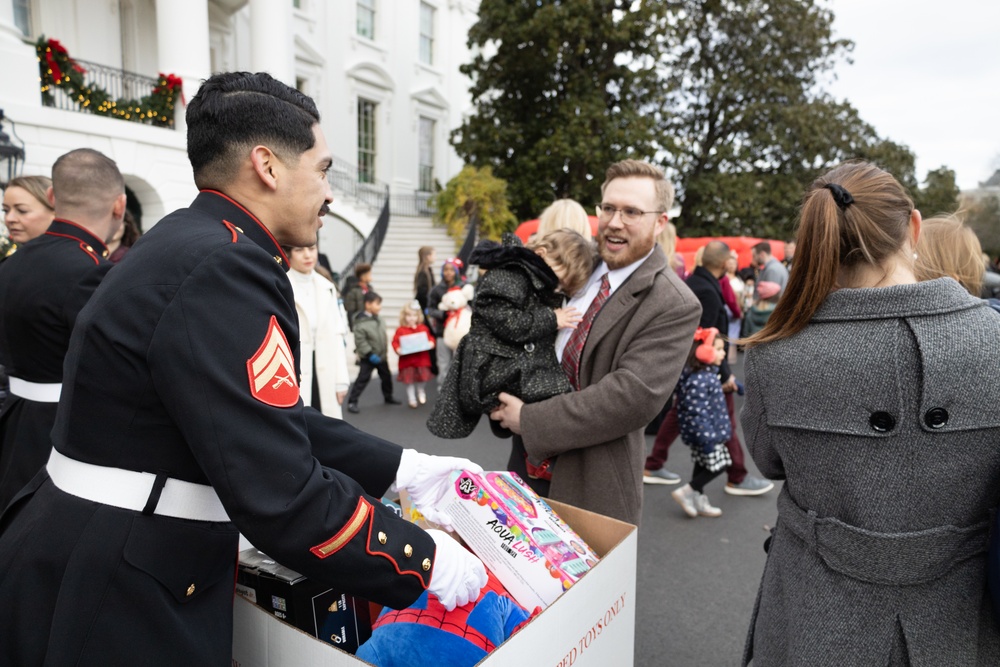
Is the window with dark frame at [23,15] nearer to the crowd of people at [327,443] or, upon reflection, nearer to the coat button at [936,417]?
the crowd of people at [327,443]

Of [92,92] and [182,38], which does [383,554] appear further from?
[182,38]

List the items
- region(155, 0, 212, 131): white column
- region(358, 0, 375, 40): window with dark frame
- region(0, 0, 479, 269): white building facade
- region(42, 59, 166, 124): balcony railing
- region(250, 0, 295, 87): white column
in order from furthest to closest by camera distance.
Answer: region(358, 0, 375, 40): window with dark frame
region(250, 0, 295, 87): white column
region(155, 0, 212, 131): white column
region(42, 59, 166, 124): balcony railing
region(0, 0, 479, 269): white building facade

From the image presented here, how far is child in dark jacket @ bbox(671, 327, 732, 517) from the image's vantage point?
4734mm

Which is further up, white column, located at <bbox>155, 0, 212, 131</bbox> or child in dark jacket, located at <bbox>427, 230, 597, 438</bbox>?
white column, located at <bbox>155, 0, 212, 131</bbox>

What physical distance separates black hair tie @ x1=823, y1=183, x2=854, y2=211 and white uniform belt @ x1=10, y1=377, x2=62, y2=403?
2573 mm

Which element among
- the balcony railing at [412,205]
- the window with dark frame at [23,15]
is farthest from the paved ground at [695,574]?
the balcony railing at [412,205]

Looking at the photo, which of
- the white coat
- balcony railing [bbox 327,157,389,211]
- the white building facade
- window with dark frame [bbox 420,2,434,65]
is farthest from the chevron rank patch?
window with dark frame [bbox 420,2,434,65]

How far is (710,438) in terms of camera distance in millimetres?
4703

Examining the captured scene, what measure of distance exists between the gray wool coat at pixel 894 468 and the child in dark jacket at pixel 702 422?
10.5 ft

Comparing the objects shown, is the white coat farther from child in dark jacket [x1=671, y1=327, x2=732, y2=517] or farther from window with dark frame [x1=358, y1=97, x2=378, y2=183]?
window with dark frame [x1=358, y1=97, x2=378, y2=183]

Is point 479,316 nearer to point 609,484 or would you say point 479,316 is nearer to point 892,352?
point 609,484

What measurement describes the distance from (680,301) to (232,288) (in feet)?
5.55

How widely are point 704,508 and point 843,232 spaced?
3764 millimetres

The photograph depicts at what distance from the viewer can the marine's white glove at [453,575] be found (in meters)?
1.30
